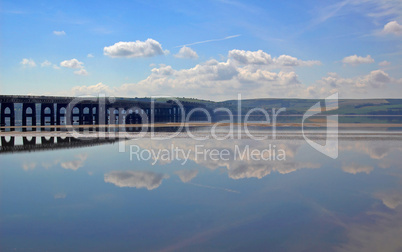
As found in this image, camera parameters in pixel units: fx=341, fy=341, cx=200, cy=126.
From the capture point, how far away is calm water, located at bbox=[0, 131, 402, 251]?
9898 millimetres

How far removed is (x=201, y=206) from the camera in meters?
13.3

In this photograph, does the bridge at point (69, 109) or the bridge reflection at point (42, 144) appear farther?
the bridge at point (69, 109)

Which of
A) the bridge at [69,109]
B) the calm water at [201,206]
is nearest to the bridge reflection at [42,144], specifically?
the calm water at [201,206]

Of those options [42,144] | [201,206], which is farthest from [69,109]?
[201,206]

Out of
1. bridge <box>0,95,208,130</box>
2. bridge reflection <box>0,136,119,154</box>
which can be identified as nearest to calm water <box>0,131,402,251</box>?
bridge reflection <box>0,136,119,154</box>

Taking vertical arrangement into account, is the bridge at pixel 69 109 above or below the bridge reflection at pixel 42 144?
above

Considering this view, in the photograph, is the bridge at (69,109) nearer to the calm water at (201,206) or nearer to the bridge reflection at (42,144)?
the bridge reflection at (42,144)

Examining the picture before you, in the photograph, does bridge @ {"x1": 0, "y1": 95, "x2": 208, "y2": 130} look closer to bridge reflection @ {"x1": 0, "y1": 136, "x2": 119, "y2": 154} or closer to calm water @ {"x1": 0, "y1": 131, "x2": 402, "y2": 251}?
bridge reflection @ {"x1": 0, "y1": 136, "x2": 119, "y2": 154}

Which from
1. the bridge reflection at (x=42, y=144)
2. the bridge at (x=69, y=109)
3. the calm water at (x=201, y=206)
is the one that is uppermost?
the bridge at (x=69, y=109)

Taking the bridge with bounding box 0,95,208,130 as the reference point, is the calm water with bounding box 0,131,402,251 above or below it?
below

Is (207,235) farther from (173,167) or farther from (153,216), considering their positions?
(173,167)

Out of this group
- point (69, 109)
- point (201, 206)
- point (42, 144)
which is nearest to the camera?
point (201, 206)

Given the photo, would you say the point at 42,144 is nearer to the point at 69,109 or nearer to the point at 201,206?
the point at 201,206

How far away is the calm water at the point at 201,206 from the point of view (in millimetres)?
9898
